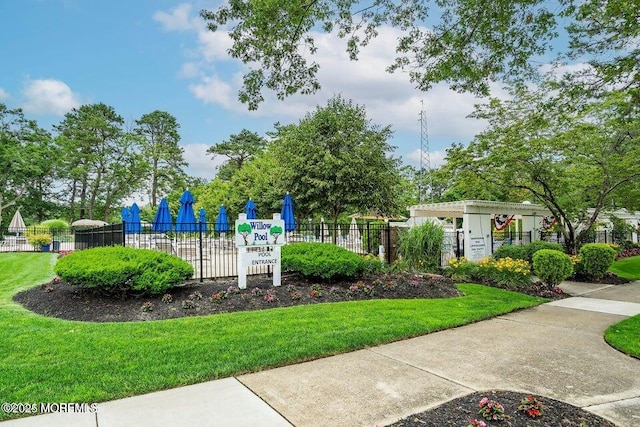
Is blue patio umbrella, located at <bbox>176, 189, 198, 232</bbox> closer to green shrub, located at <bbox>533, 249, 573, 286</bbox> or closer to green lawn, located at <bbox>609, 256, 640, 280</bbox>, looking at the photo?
green shrub, located at <bbox>533, 249, 573, 286</bbox>

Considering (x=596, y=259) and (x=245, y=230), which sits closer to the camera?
(x=245, y=230)

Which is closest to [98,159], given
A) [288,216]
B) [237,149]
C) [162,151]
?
[162,151]

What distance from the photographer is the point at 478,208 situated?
48.4 ft

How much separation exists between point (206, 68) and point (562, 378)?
9.81 meters

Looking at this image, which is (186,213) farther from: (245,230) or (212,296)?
(212,296)

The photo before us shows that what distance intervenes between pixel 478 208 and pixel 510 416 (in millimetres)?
12764

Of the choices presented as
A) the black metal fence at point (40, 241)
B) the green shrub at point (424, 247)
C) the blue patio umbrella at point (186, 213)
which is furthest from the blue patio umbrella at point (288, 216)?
the black metal fence at point (40, 241)

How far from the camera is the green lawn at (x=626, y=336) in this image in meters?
5.02

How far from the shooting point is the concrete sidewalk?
3.07 m

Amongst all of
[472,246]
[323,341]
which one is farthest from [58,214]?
[323,341]

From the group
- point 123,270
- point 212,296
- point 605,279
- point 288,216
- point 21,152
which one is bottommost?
point 605,279

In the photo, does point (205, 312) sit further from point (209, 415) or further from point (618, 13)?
point (618, 13)

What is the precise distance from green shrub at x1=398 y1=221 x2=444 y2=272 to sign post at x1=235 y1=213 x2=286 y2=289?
529 centimetres

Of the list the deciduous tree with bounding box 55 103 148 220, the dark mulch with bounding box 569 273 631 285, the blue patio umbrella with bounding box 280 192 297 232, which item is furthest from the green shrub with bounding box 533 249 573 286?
the deciduous tree with bounding box 55 103 148 220
